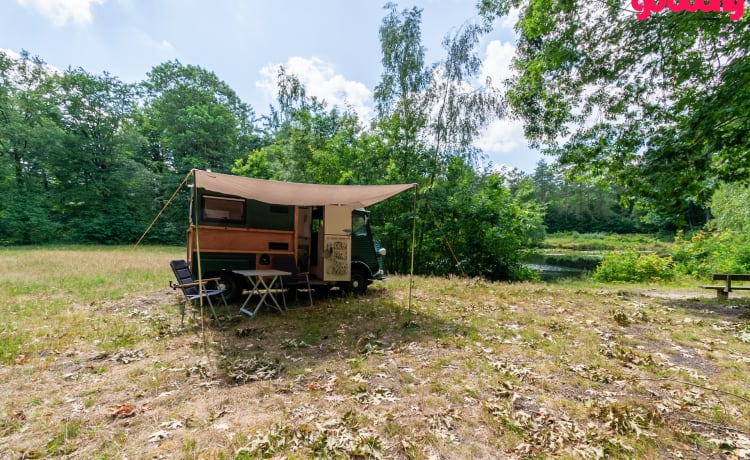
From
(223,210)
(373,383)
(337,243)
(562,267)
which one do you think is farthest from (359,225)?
(562,267)

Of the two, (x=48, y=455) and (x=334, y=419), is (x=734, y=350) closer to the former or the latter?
(x=334, y=419)

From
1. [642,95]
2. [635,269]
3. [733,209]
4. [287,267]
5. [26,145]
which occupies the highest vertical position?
[26,145]

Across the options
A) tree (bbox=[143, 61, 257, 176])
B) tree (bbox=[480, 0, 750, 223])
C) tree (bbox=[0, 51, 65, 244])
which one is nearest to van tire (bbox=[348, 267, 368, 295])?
tree (bbox=[480, 0, 750, 223])

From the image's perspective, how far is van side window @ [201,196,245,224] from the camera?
5.39 meters

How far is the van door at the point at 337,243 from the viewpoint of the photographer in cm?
606

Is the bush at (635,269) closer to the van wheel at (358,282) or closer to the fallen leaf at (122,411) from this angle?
the van wheel at (358,282)

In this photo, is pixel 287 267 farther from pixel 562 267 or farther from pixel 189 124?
pixel 189 124

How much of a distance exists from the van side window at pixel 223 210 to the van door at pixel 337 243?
1537 mm

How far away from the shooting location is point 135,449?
1.97 meters

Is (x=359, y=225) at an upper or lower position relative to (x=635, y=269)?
upper

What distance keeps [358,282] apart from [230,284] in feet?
8.13

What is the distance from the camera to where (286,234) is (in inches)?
237

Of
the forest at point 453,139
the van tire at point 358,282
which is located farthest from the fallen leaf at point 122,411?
the forest at point 453,139

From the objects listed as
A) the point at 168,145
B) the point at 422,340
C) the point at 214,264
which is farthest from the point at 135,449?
the point at 168,145
